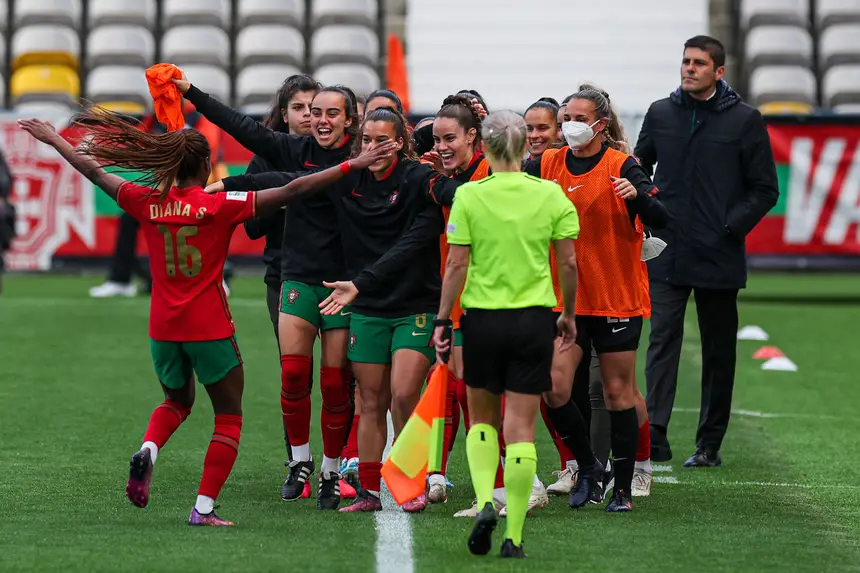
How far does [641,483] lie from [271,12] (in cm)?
1758

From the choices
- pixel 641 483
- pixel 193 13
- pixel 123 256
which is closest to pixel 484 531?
pixel 641 483

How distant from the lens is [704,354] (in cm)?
926

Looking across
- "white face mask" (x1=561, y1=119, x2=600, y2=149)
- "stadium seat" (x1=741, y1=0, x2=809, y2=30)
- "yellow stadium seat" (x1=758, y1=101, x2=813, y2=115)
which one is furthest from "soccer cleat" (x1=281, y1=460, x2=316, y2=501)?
"stadium seat" (x1=741, y1=0, x2=809, y2=30)

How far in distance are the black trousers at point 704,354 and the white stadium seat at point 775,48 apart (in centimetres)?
1495

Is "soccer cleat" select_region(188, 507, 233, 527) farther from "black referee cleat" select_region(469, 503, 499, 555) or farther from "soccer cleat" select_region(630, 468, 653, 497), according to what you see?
"soccer cleat" select_region(630, 468, 653, 497)

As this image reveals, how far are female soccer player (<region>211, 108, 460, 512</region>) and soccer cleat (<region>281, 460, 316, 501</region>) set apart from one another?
0.44 metres

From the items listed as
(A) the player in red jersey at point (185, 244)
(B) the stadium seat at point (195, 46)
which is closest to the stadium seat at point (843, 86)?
(B) the stadium seat at point (195, 46)

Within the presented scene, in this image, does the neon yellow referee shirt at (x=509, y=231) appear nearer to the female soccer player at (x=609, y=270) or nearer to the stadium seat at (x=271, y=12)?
the female soccer player at (x=609, y=270)

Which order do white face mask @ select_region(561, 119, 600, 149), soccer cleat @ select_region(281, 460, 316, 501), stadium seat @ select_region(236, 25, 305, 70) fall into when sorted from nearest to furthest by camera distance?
white face mask @ select_region(561, 119, 600, 149), soccer cleat @ select_region(281, 460, 316, 501), stadium seat @ select_region(236, 25, 305, 70)

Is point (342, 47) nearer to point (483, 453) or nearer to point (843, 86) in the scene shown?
point (843, 86)

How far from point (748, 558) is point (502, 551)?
3.16ft

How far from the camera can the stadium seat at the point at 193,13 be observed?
80.4 feet

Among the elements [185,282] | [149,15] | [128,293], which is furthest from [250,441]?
[149,15]

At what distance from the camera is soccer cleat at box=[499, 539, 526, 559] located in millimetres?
6172
